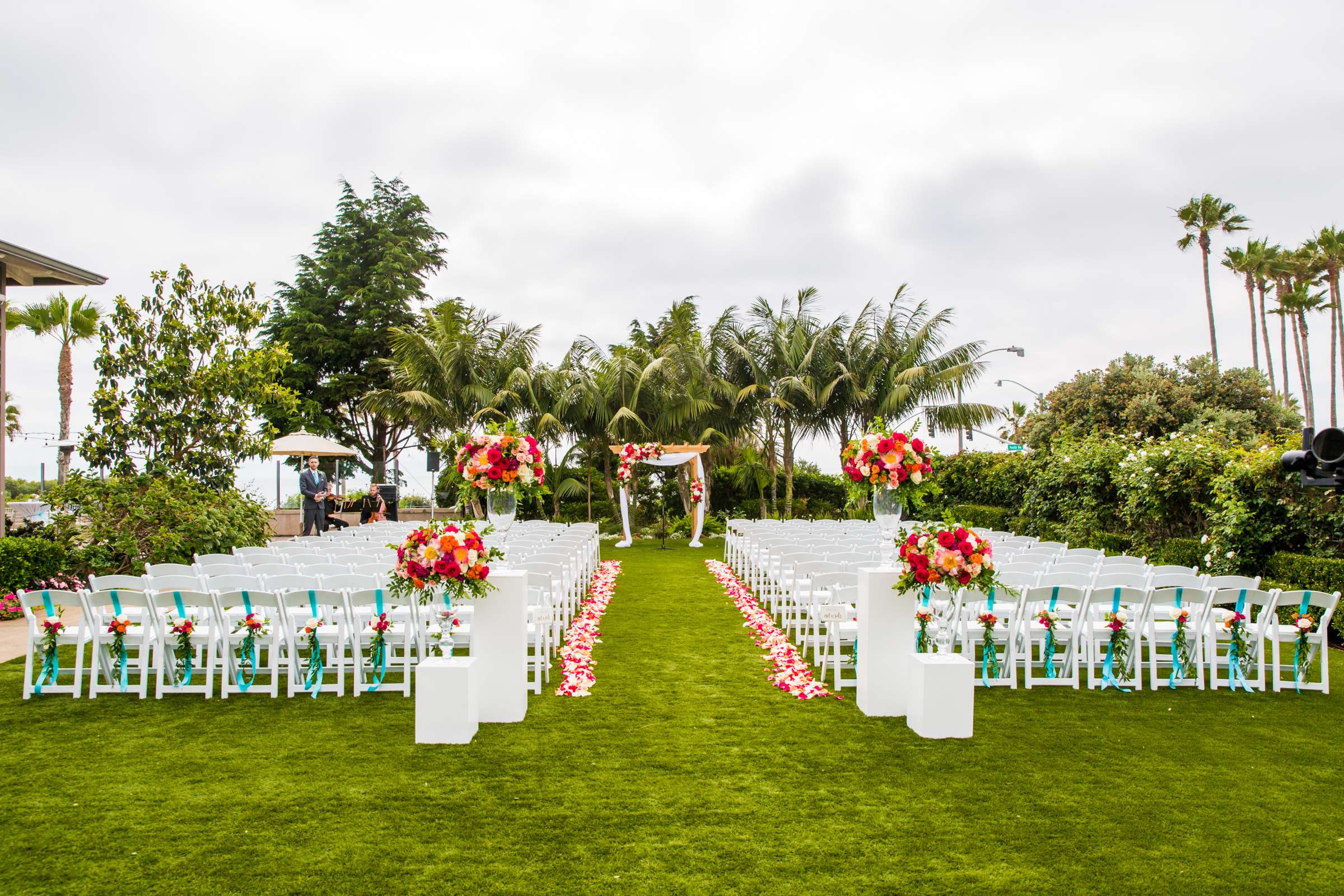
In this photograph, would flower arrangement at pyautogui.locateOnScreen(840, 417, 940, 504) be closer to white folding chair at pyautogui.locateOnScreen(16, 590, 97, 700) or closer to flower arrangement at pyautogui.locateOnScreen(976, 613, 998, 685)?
flower arrangement at pyautogui.locateOnScreen(976, 613, 998, 685)

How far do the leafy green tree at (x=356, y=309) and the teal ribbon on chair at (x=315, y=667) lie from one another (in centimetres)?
2273

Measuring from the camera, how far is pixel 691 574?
13.8 meters

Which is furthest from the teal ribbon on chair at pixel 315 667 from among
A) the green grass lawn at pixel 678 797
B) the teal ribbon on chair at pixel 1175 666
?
the teal ribbon on chair at pixel 1175 666

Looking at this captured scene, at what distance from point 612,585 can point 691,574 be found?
1975mm

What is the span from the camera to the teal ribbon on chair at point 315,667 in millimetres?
5777

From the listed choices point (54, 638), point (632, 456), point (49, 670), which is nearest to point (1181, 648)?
point (54, 638)

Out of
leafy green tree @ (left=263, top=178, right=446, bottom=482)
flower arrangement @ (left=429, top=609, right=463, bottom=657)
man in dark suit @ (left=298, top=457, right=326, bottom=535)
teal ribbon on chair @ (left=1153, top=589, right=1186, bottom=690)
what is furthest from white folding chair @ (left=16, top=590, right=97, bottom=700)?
leafy green tree @ (left=263, top=178, right=446, bottom=482)

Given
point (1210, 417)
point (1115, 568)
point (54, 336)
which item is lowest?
point (1115, 568)

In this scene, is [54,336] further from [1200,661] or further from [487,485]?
[1200,661]

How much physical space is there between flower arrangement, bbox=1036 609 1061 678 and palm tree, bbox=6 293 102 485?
82.2 feet

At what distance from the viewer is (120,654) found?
587 centimetres

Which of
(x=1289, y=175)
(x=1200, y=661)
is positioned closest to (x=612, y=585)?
(x=1200, y=661)

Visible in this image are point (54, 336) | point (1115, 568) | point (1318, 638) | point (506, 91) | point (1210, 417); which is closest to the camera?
point (1318, 638)

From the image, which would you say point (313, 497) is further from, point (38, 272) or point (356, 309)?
point (356, 309)
